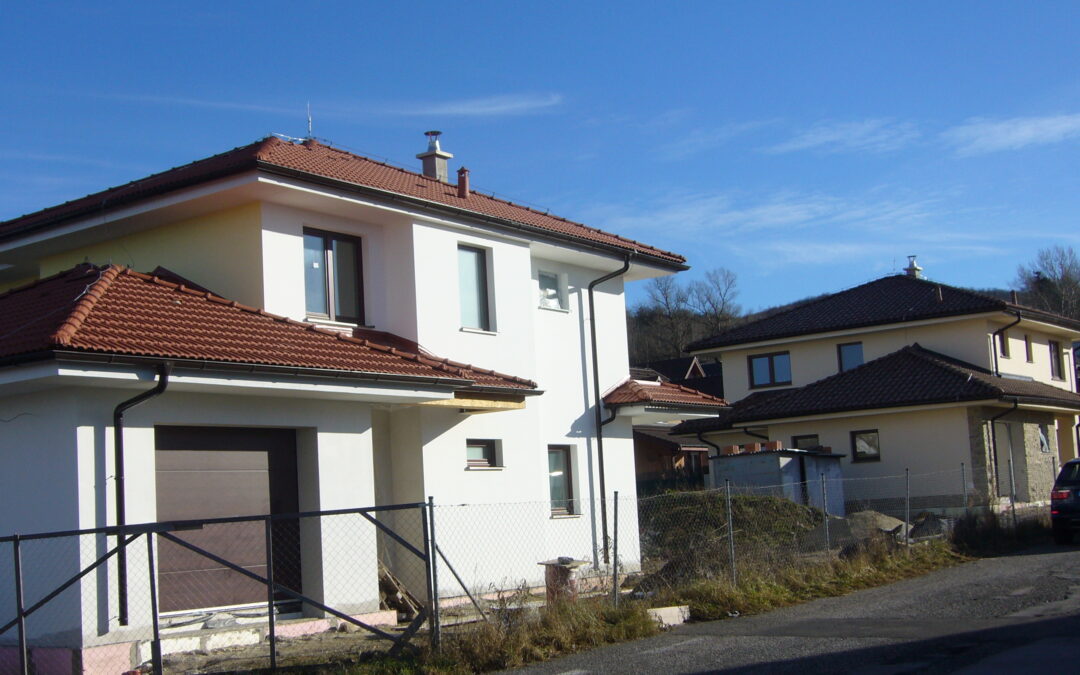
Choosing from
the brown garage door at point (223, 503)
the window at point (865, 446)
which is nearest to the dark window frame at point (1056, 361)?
the window at point (865, 446)

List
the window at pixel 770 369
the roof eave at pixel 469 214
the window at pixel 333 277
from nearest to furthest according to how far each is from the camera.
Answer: the roof eave at pixel 469 214, the window at pixel 333 277, the window at pixel 770 369

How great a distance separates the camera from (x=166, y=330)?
1218 cm

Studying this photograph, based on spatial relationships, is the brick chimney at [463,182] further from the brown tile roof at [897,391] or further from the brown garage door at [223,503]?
the brown tile roof at [897,391]

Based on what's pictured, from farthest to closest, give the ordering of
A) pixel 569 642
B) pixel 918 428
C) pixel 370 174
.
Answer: pixel 918 428
pixel 370 174
pixel 569 642

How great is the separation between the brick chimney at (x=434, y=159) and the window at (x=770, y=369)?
17.5 meters

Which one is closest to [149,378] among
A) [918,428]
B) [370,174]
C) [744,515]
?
[370,174]

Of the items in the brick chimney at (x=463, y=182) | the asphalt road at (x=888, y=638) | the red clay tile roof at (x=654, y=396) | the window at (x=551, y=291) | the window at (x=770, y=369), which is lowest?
the asphalt road at (x=888, y=638)

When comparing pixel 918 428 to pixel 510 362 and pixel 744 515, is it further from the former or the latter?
pixel 510 362

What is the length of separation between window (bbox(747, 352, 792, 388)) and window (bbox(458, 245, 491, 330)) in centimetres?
2013

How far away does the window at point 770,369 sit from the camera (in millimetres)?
36156

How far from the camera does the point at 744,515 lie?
66.4ft

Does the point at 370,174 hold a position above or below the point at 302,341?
above

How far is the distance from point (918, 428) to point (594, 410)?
550 inches

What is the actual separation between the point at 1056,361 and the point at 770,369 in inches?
393
